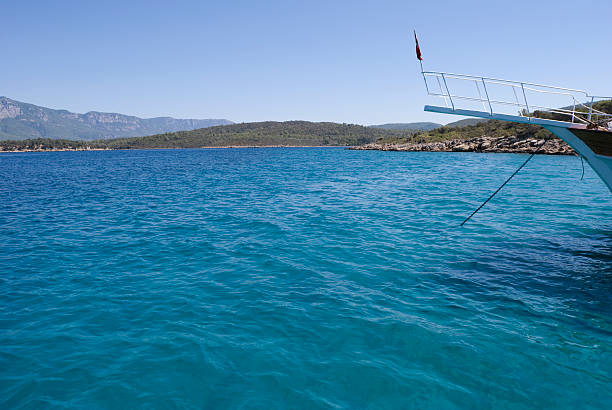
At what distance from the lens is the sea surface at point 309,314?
19.3ft

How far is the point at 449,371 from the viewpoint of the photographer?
626 cm

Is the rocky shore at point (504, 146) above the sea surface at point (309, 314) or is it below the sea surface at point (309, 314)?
above

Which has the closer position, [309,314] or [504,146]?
[309,314]

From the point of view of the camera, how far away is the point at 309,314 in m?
8.31

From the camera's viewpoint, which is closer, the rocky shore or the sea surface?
the sea surface

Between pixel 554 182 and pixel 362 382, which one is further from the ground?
pixel 554 182

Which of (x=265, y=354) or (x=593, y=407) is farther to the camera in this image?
(x=265, y=354)

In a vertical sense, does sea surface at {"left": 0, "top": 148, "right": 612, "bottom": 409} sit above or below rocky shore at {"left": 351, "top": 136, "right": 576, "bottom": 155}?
below

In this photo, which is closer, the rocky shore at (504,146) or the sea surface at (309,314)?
the sea surface at (309,314)

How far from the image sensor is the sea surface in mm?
5871

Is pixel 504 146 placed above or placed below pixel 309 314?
above

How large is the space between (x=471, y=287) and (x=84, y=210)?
882 inches

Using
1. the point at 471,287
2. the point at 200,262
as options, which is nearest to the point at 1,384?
the point at 200,262

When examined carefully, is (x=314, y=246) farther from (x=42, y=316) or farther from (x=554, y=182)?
(x=554, y=182)
